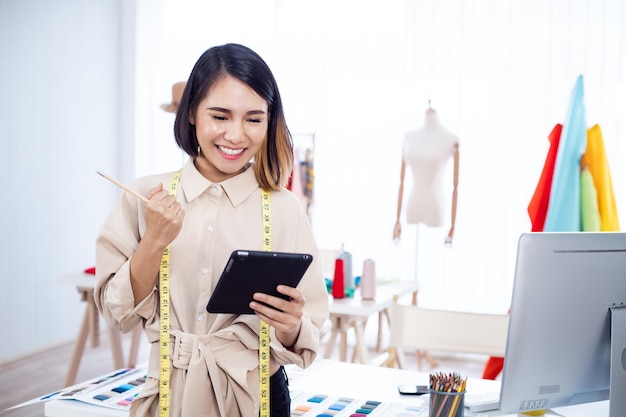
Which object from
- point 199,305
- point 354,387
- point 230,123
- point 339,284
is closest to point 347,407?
point 354,387

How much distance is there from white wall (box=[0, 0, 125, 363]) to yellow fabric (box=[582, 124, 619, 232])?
4.07m

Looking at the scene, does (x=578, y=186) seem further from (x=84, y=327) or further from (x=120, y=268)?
(x=84, y=327)

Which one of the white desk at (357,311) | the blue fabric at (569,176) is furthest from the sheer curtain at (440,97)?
the blue fabric at (569,176)

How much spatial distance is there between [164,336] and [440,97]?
4.52m

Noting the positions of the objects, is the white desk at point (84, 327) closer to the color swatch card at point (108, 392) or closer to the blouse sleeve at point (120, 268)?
the color swatch card at point (108, 392)

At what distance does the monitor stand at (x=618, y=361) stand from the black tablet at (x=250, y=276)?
0.70 meters

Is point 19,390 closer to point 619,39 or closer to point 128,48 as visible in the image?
point 128,48

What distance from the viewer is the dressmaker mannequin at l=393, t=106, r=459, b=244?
5.09m

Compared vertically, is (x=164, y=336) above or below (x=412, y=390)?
above

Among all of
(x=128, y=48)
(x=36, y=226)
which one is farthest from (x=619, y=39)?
(x=36, y=226)

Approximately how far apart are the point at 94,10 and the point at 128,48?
48 centimetres

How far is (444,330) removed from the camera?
273 centimetres

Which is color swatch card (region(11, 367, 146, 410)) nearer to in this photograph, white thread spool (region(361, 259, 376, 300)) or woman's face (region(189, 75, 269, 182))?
woman's face (region(189, 75, 269, 182))

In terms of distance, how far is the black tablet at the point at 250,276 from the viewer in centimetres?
136
